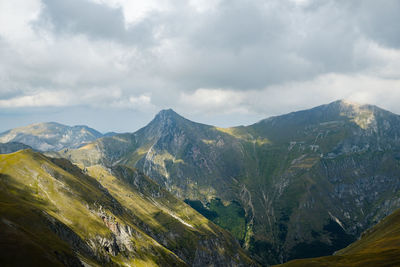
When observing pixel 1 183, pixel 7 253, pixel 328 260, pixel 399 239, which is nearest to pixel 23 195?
pixel 1 183

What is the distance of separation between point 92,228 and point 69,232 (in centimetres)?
3437

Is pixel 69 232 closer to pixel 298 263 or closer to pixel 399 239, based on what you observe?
pixel 298 263

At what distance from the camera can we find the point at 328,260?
515 feet

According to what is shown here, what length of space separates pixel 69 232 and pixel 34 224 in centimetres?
2788

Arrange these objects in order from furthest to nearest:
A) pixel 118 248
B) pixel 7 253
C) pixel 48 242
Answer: pixel 118 248 → pixel 48 242 → pixel 7 253

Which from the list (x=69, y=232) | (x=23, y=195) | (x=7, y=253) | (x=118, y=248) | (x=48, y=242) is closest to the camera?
(x=7, y=253)

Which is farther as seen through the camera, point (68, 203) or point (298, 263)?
point (68, 203)

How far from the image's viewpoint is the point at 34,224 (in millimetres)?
126688

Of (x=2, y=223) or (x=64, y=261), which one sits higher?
(x=2, y=223)

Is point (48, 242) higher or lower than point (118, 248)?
higher

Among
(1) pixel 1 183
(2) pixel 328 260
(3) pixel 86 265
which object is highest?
(1) pixel 1 183

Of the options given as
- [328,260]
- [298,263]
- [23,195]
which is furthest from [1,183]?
[328,260]

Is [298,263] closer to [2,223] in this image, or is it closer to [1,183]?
[2,223]

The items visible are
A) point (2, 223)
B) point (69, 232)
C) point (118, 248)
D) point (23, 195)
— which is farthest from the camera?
point (118, 248)
